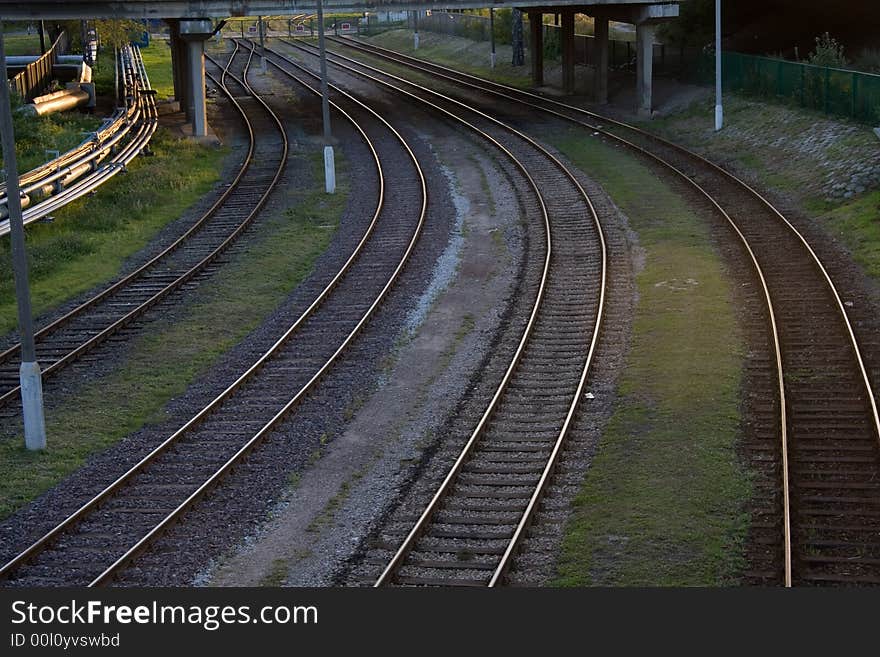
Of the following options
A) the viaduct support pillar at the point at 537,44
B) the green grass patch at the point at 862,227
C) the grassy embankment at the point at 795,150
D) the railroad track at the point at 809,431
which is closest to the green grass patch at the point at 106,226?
the railroad track at the point at 809,431

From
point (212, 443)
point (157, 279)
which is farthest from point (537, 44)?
point (212, 443)

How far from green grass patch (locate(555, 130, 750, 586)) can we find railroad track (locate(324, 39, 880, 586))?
416mm

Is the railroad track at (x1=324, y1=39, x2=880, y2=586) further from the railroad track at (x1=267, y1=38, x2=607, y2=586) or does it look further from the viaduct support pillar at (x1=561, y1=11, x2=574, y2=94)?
the viaduct support pillar at (x1=561, y1=11, x2=574, y2=94)

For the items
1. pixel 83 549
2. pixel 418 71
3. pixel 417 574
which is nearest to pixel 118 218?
pixel 83 549

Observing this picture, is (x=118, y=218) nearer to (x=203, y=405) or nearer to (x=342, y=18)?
(x=203, y=405)

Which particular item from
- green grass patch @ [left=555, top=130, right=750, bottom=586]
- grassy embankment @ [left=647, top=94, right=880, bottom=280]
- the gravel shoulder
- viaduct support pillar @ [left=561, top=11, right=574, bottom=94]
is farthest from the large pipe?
green grass patch @ [left=555, top=130, right=750, bottom=586]

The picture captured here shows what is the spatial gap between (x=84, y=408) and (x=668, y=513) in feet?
30.9

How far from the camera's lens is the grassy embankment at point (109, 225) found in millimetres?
26000

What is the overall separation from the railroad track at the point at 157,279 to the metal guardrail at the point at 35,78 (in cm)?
1559

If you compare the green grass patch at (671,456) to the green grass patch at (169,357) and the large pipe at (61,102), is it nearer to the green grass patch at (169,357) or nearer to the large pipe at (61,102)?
the green grass patch at (169,357)

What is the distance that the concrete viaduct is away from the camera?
1641 inches

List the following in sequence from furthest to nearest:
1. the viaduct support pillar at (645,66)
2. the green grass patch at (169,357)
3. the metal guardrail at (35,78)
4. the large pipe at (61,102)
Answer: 1. the metal guardrail at (35,78)
2. the large pipe at (61,102)
3. the viaduct support pillar at (645,66)
4. the green grass patch at (169,357)

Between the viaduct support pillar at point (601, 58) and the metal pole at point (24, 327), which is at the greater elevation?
the viaduct support pillar at point (601, 58)

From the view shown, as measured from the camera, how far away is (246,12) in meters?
44.1
